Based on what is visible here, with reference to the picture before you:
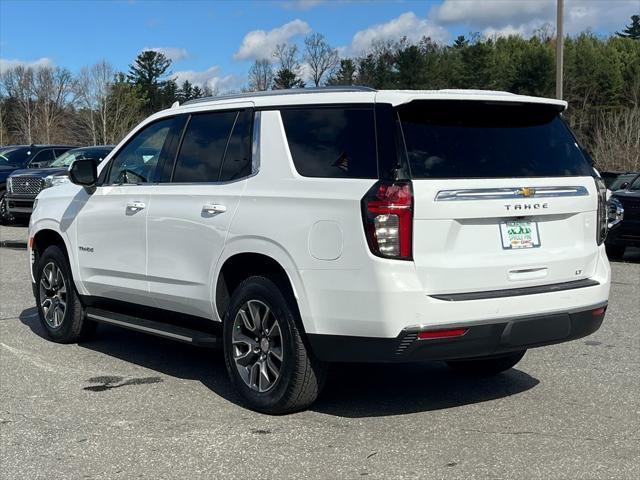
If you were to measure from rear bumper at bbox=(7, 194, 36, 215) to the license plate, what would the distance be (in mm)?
13876

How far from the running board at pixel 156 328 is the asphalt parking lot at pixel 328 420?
1.22 feet

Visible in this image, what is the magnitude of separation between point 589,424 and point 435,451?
3.60 feet

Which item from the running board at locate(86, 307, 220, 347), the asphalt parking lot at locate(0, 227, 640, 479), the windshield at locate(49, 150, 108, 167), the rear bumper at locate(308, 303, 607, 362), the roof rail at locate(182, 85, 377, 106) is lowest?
the asphalt parking lot at locate(0, 227, 640, 479)

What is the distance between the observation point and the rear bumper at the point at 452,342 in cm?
443

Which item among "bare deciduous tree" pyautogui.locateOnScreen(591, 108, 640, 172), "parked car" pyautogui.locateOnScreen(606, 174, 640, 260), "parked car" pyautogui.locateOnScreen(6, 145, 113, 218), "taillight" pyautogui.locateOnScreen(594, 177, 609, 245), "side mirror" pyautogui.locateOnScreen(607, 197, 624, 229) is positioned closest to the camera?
"taillight" pyautogui.locateOnScreen(594, 177, 609, 245)

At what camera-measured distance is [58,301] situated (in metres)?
7.16

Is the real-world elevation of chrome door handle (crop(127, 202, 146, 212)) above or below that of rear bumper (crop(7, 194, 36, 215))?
above

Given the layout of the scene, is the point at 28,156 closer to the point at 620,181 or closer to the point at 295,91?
the point at 620,181

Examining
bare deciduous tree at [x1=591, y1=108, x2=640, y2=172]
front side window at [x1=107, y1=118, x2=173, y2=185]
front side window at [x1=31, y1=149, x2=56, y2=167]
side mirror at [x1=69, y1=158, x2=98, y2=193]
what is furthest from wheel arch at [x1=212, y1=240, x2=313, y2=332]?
bare deciduous tree at [x1=591, y1=108, x2=640, y2=172]

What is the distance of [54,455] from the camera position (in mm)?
4410

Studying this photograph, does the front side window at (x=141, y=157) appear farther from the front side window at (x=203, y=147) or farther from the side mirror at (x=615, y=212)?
the side mirror at (x=615, y=212)

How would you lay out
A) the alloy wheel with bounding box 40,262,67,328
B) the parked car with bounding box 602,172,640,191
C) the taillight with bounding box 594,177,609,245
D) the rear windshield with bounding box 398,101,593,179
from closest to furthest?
the rear windshield with bounding box 398,101,593,179 < the taillight with bounding box 594,177,609,245 < the alloy wheel with bounding box 40,262,67,328 < the parked car with bounding box 602,172,640,191

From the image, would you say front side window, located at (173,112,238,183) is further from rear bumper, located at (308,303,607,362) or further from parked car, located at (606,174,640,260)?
parked car, located at (606,174,640,260)

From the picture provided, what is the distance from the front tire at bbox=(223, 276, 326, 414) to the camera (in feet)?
15.8
